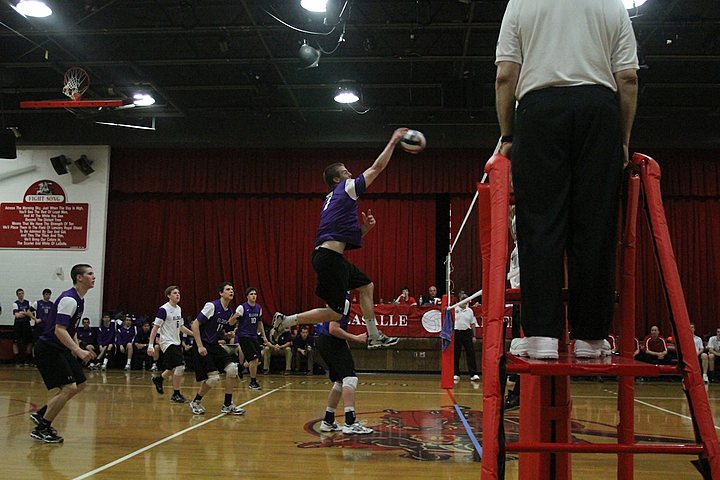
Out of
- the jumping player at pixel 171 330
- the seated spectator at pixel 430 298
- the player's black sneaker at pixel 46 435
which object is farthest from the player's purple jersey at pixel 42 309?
the player's black sneaker at pixel 46 435

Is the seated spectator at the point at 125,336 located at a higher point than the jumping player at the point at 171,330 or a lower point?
lower

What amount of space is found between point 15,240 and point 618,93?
2041 cm

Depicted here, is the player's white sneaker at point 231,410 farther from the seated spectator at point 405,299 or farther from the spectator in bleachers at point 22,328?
the spectator in bleachers at point 22,328

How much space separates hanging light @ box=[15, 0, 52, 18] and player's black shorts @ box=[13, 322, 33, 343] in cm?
931

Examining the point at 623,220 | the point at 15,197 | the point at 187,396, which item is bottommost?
the point at 187,396

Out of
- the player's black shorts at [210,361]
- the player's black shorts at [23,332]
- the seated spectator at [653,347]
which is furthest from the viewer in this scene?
the player's black shorts at [23,332]

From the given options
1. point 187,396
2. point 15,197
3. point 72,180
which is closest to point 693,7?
point 187,396

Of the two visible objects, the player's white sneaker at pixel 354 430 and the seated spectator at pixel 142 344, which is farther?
the seated spectator at pixel 142 344

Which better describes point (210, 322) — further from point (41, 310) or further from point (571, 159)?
point (41, 310)

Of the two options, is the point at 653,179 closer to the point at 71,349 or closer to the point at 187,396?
the point at 71,349

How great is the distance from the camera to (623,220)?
266cm

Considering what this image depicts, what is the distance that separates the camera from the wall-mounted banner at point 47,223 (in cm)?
1944

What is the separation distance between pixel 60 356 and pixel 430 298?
474 inches

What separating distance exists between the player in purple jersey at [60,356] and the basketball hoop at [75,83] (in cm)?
824
